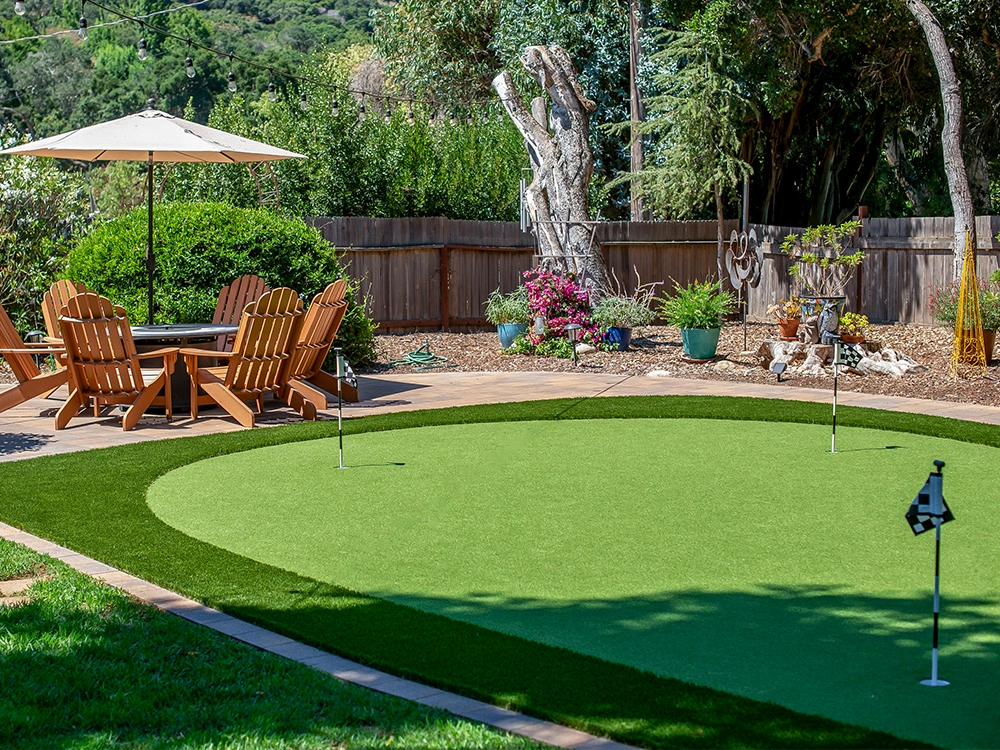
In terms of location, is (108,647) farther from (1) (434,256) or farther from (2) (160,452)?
(1) (434,256)

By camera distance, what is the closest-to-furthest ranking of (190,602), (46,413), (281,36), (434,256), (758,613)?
(758,613)
(190,602)
(46,413)
(434,256)
(281,36)

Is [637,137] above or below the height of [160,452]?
above

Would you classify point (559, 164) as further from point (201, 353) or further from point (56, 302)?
point (201, 353)

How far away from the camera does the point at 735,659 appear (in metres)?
3.97

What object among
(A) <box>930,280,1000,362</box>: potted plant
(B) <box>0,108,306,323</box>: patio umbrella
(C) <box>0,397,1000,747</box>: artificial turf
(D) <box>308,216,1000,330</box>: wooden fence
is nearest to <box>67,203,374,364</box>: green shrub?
(B) <box>0,108,306,323</box>: patio umbrella

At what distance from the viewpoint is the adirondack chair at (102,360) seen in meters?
9.22

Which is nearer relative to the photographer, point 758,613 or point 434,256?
point 758,613

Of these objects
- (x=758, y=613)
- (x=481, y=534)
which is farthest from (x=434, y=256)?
(x=758, y=613)

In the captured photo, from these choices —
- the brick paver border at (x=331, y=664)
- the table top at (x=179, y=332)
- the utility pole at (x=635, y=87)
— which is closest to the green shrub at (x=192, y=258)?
the table top at (x=179, y=332)

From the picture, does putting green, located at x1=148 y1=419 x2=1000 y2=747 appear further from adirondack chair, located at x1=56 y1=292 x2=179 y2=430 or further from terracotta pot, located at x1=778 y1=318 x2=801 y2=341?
terracotta pot, located at x1=778 y1=318 x2=801 y2=341

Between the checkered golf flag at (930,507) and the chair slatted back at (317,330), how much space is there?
6.76 metres

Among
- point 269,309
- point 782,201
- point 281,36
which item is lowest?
point 269,309

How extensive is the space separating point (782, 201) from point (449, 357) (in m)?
9.63

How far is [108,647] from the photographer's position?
4.12m
